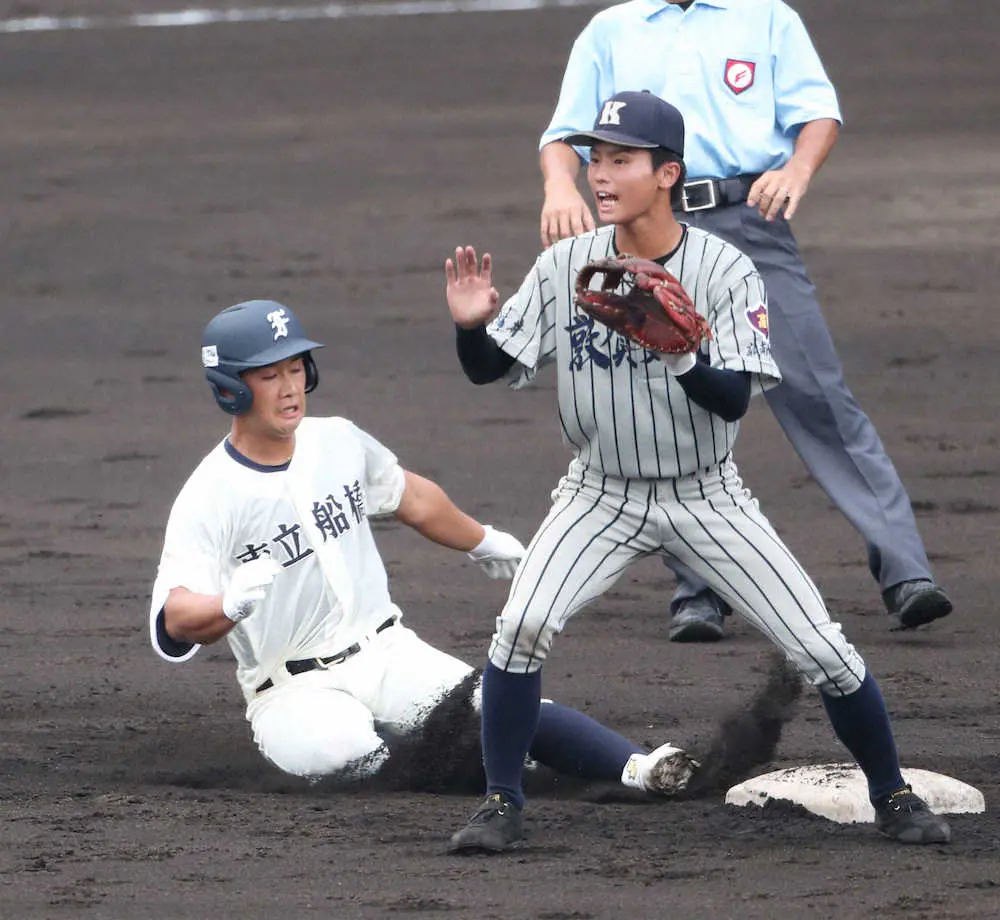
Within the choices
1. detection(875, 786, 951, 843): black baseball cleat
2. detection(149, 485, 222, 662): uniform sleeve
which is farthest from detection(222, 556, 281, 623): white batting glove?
detection(875, 786, 951, 843): black baseball cleat

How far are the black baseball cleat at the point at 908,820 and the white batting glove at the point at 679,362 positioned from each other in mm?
1040

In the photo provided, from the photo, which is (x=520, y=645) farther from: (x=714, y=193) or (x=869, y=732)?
(x=714, y=193)

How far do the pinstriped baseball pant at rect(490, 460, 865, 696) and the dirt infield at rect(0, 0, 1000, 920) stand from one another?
0.44 meters

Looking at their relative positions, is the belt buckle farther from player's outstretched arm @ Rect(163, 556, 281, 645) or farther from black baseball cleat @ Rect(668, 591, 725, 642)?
player's outstretched arm @ Rect(163, 556, 281, 645)

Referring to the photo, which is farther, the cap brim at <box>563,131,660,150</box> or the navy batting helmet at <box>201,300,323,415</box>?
the navy batting helmet at <box>201,300,323,415</box>

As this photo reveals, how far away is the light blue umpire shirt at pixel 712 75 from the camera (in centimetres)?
577

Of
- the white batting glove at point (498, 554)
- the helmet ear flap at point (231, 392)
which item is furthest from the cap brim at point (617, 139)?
the white batting glove at point (498, 554)

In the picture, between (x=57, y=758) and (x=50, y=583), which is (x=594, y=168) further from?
(x=50, y=583)

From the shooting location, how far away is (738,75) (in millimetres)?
5820

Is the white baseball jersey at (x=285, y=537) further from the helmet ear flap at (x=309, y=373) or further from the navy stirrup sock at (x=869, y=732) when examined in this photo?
the navy stirrup sock at (x=869, y=732)

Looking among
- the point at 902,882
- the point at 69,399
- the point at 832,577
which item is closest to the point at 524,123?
the point at 69,399

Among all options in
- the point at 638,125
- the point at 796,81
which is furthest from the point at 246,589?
the point at 796,81

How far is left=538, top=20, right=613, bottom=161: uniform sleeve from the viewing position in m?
5.77

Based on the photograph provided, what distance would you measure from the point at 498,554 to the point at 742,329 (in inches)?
48.4
